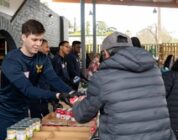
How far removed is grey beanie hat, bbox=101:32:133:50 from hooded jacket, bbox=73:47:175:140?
8 centimetres

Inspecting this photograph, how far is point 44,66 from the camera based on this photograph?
3.98 metres

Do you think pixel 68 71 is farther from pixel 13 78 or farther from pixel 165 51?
pixel 165 51

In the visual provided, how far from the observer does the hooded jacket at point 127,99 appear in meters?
2.67

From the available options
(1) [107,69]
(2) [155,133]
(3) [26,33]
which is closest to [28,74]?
(3) [26,33]

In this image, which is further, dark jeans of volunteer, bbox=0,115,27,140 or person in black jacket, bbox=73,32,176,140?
dark jeans of volunteer, bbox=0,115,27,140

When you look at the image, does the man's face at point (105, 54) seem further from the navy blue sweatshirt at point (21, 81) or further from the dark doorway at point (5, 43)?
the dark doorway at point (5, 43)

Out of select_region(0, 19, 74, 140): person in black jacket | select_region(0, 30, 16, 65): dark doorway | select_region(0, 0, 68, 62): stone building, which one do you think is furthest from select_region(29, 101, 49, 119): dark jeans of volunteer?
select_region(0, 30, 16, 65): dark doorway

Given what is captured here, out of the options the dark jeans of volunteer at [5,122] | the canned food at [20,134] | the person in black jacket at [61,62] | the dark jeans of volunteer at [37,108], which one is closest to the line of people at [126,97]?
the canned food at [20,134]

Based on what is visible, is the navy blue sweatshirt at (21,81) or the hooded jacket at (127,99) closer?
the hooded jacket at (127,99)

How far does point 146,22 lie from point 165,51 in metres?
14.4

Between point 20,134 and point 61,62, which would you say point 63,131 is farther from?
point 61,62

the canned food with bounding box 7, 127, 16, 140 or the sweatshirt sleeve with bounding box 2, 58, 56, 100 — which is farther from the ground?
the sweatshirt sleeve with bounding box 2, 58, 56, 100

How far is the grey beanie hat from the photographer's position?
281 cm

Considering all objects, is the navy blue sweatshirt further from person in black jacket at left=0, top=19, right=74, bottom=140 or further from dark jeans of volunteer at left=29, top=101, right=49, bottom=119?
→ dark jeans of volunteer at left=29, top=101, right=49, bottom=119
